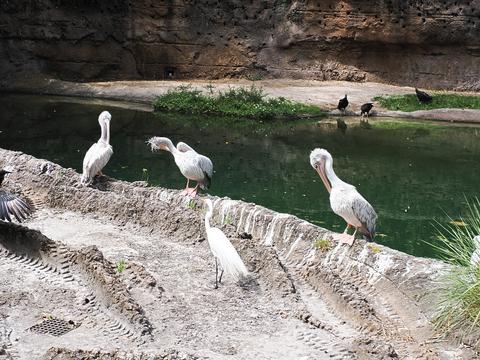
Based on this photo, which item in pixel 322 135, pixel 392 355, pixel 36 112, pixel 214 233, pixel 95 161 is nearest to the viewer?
pixel 392 355

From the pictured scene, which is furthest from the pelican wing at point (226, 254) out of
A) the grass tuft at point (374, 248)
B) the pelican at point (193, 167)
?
the pelican at point (193, 167)

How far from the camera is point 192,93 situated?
21797mm

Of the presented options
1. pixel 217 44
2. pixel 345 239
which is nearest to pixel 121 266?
pixel 345 239

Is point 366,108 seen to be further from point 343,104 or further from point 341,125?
point 341,125

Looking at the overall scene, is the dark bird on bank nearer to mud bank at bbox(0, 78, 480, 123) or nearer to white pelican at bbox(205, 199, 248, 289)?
mud bank at bbox(0, 78, 480, 123)

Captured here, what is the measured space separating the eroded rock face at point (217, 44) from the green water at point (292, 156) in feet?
14.9

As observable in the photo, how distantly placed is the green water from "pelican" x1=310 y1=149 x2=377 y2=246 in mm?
2956

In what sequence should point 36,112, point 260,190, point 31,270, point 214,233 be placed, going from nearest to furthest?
point 214,233 < point 31,270 < point 260,190 < point 36,112

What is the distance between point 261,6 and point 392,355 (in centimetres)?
2286

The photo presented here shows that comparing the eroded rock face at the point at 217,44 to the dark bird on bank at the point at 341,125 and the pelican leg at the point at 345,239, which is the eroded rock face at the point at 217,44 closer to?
the dark bird on bank at the point at 341,125

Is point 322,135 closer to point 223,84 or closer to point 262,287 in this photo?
point 223,84

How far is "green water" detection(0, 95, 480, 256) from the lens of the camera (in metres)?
11.5

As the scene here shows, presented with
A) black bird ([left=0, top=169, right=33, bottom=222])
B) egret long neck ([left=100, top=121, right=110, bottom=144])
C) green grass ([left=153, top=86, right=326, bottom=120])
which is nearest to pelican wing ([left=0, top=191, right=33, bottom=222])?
black bird ([left=0, top=169, right=33, bottom=222])

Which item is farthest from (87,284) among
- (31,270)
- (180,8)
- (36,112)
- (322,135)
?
(180,8)
